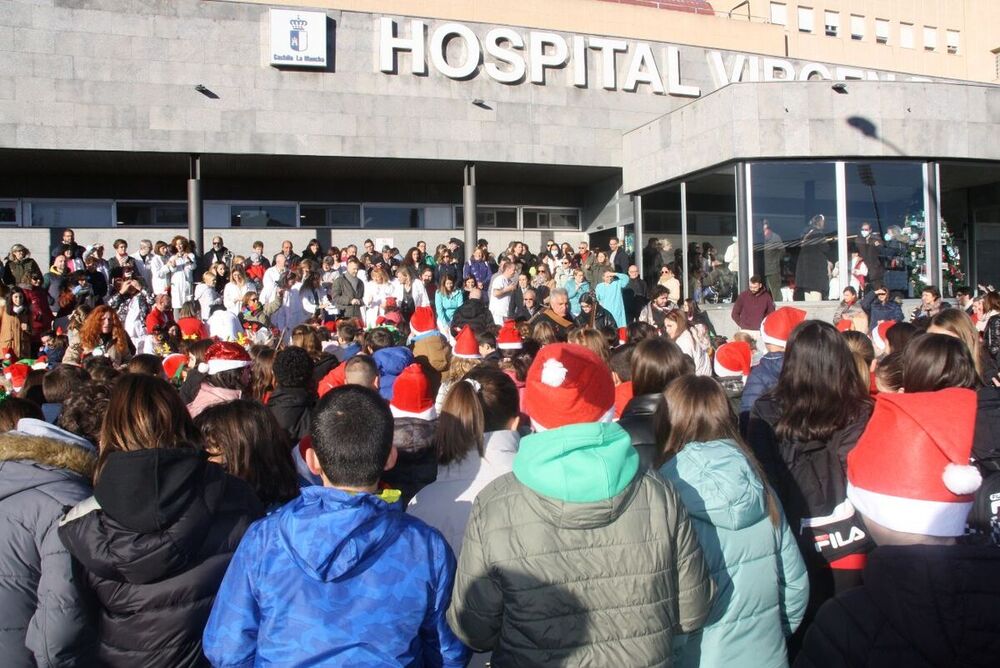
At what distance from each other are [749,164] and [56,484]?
1416 cm

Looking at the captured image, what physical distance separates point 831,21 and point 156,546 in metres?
49.0

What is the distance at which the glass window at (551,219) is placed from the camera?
73.2 feet

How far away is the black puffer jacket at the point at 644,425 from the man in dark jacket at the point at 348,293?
33.7 ft

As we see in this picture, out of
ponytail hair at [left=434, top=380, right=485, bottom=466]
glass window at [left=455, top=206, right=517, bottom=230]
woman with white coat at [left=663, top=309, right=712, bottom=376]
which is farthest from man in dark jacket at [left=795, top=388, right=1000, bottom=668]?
glass window at [left=455, top=206, right=517, bottom=230]

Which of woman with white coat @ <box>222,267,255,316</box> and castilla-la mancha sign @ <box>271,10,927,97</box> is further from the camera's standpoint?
castilla-la mancha sign @ <box>271,10,927,97</box>

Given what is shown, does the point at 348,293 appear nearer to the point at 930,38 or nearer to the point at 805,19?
the point at 805,19

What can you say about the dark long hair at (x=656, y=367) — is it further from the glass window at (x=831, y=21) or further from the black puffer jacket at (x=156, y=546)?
the glass window at (x=831, y=21)

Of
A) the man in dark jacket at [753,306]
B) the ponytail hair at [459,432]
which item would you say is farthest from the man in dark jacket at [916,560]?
the man in dark jacket at [753,306]

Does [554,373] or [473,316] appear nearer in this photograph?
[554,373]

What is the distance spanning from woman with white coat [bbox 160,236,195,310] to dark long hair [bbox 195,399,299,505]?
1182 centimetres

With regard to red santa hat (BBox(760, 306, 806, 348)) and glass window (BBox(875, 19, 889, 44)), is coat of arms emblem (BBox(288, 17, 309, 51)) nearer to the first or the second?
red santa hat (BBox(760, 306, 806, 348))

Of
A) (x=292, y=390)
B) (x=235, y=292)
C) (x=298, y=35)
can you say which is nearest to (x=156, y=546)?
(x=292, y=390)

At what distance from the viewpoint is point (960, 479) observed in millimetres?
2273

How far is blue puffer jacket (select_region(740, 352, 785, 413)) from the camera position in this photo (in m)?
4.99
